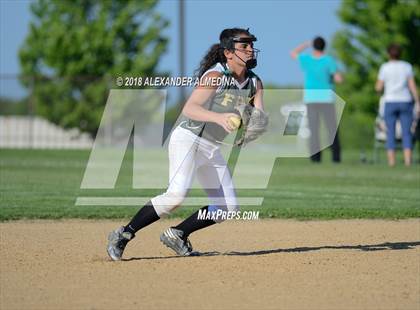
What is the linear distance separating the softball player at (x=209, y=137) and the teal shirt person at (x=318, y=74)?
33.0ft

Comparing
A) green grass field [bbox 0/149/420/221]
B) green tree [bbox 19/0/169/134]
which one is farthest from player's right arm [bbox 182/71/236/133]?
green tree [bbox 19/0/169/134]

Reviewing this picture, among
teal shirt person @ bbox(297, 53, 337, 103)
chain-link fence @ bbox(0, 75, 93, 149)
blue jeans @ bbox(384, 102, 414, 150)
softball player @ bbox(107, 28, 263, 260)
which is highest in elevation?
softball player @ bbox(107, 28, 263, 260)

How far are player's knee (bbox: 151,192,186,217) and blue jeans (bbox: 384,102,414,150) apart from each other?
10628mm

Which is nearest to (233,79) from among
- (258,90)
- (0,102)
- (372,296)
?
(258,90)

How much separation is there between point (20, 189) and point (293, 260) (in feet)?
23.1

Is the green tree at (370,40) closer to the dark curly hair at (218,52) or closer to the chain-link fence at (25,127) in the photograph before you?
the chain-link fence at (25,127)

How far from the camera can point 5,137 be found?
31.6m

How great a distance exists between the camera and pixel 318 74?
18188mm

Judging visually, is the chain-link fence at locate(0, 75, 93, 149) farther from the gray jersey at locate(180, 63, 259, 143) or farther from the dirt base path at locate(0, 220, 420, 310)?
the gray jersey at locate(180, 63, 259, 143)

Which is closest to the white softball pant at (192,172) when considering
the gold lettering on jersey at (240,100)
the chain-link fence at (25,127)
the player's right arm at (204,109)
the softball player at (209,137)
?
the softball player at (209,137)

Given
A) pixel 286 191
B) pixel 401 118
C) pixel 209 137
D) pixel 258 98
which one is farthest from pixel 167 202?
pixel 401 118

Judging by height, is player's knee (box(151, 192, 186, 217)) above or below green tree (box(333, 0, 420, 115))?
above

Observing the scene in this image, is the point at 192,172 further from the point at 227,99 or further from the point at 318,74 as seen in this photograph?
the point at 318,74

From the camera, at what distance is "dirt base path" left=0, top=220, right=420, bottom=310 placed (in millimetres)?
6473
